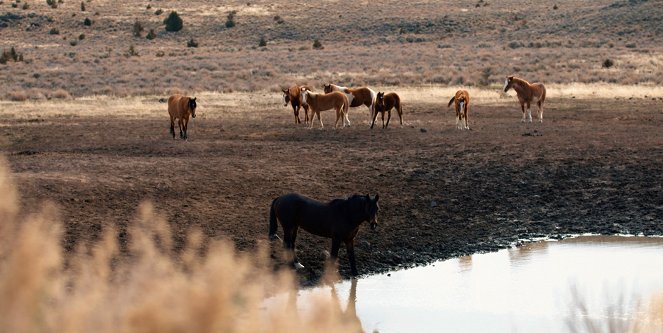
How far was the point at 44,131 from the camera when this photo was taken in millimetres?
26328

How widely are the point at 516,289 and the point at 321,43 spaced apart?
199ft

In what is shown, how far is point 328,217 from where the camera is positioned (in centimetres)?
1320

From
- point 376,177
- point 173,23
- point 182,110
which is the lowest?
point 376,177

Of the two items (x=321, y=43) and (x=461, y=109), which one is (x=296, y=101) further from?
(x=321, y=43)

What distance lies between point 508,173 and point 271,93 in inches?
782

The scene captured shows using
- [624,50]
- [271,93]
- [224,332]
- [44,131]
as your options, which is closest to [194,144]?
[44,131]

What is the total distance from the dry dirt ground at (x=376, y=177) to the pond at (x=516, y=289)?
541mm

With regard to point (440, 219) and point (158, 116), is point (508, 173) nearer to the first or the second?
point (440, 219)

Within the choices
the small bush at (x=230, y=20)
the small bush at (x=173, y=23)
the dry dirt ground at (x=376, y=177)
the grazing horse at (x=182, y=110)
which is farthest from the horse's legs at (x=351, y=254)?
the small bush at (x=230, y=20)

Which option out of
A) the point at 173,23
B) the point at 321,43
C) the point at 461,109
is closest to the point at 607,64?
the point at 461,109

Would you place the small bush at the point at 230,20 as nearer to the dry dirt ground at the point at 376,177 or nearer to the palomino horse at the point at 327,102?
the dry dirt ground at the point at 376,177

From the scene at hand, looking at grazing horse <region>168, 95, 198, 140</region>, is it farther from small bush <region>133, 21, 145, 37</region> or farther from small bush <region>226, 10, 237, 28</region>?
small bush <region>226, 10, 237, 28</region>

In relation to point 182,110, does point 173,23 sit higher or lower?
higher

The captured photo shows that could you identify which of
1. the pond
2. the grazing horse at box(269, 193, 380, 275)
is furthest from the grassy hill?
the pond
